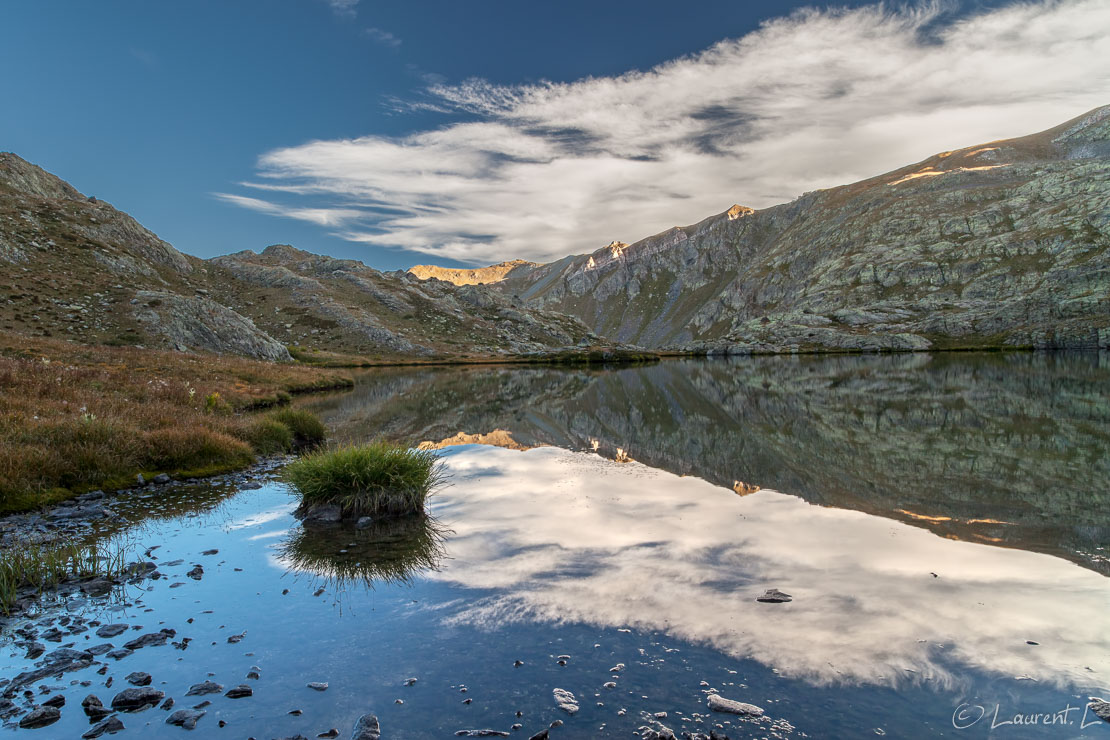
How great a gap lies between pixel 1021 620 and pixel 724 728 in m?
6.51

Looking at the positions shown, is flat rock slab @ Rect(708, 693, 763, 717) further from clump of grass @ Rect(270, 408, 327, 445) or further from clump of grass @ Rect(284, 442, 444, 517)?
clump of grass @ Rect(270, 408, 327, 445)

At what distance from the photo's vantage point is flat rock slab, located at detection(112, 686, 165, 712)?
6.92 meters

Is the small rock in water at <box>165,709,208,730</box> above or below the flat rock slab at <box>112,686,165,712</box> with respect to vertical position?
below

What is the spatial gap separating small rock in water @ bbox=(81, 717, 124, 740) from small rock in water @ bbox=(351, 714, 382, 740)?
9.27 feet

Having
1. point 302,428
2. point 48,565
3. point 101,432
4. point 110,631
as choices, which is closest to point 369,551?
point 110,631

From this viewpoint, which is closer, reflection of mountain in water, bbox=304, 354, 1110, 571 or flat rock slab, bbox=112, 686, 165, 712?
flat rock slab, bbox=112, 686, 165, 712

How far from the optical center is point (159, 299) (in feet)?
297

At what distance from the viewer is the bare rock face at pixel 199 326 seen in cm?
8369

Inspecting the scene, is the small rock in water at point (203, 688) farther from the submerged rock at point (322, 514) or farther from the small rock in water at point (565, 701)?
the submerged rock at point (322, 514)

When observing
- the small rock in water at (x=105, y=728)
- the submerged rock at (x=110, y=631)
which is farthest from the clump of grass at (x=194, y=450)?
the small rock in water at (x=105, y=728)

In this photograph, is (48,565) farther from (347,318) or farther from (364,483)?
(347,318)

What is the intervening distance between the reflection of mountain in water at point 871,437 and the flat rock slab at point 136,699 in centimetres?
1698

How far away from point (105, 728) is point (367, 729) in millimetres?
3137

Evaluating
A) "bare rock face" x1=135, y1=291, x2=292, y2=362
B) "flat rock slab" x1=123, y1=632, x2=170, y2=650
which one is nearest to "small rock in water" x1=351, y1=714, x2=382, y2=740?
"flat rock slab" x1=123, y1=632, x2=170, y2=650
